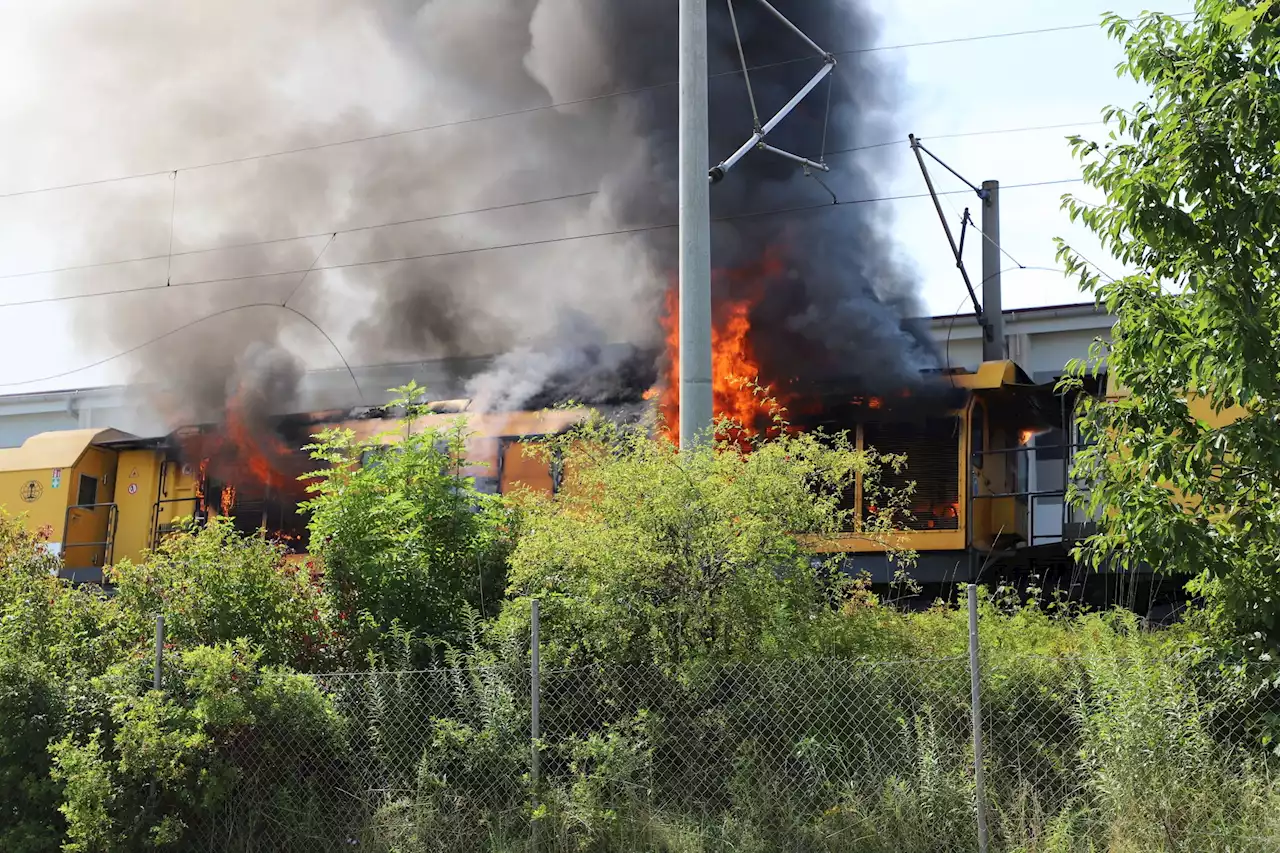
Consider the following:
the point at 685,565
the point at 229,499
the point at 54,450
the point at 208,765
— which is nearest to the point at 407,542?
the point at 208,765

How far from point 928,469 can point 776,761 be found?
22.4 ft

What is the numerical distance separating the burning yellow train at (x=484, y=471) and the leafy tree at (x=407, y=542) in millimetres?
679

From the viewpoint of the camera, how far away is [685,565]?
6.94 metres

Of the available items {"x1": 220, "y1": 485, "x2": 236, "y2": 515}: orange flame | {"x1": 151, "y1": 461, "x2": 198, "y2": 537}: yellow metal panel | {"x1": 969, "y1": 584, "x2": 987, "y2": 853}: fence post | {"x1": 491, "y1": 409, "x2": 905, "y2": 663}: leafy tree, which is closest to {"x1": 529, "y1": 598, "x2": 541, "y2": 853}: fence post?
{"x1": 491, "y1": 409, "x2": 905, "y2": 663}: leafy tree

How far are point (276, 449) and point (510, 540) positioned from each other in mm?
9134

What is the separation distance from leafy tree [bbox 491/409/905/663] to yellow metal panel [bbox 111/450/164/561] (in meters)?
12.4

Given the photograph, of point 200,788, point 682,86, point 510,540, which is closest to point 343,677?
point 200,788

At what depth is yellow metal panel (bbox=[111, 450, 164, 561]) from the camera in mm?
17766

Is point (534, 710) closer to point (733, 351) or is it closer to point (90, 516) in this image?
point (733, 351)

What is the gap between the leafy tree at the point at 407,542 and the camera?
315 inches

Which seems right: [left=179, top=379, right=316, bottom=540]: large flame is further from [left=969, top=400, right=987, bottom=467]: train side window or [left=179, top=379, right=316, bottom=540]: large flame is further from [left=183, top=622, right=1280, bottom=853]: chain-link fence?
[left=183, top=622, right=1280, bottom=853]: chain-link fence

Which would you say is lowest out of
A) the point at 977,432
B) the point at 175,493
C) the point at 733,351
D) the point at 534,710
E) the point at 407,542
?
the point at 534,710

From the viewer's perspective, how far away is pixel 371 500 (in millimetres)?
8305

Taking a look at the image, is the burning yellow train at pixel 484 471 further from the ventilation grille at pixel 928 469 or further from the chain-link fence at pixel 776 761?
the chain-link fence at pixel 776 761
